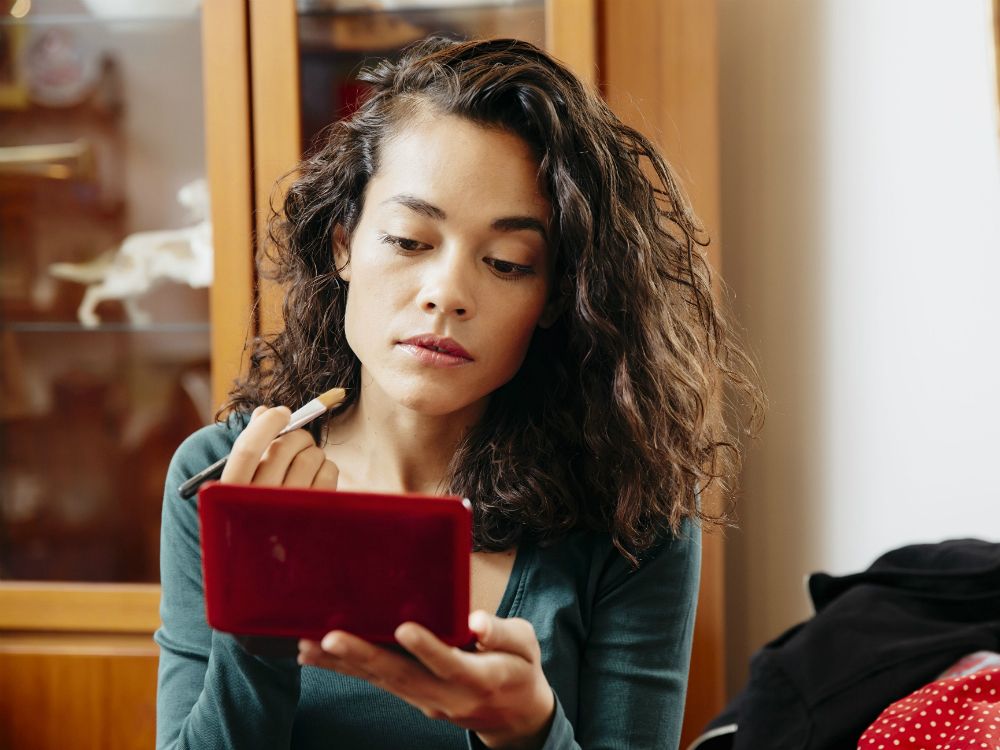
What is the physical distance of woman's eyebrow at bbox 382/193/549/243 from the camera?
2.74ft

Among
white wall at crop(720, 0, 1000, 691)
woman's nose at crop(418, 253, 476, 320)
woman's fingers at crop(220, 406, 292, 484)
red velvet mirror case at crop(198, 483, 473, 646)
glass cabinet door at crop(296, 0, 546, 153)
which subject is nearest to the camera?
red velvet mirror case at crop(198, 483, 473, 646)

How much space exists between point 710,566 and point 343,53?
101 cm

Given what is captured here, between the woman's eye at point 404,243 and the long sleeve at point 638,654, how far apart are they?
32cm

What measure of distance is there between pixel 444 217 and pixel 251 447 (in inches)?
10.0

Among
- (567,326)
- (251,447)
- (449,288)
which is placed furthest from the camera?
(567,326)

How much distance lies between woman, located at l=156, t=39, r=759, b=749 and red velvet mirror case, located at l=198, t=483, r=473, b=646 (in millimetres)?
156

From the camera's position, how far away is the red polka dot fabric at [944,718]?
3.27 feet

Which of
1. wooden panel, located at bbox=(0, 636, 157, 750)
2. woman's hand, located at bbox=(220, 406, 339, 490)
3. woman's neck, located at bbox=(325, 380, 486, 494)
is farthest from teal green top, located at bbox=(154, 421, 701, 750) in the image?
wooden panel, located at bbox=(0, 636, 157, 750)

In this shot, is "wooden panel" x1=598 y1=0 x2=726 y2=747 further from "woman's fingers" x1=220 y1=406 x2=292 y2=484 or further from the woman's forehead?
"woman's fingers" x1=220 y1=406 x2=292 y2=484

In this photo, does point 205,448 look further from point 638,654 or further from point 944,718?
point 944,718

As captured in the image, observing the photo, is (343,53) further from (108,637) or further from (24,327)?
(108,637)

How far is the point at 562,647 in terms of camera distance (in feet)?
2.92

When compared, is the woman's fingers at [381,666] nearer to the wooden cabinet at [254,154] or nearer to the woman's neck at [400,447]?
the woman's neck at [400,447]

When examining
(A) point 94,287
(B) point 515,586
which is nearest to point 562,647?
(B) point 515,586
